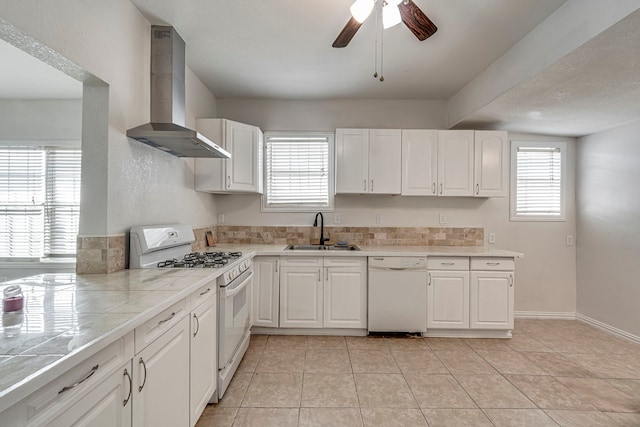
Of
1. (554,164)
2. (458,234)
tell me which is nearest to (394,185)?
(458,234)

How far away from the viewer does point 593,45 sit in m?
1.74

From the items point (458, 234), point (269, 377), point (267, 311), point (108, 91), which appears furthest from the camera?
point (458, 234)

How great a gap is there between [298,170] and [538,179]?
9.94 ft

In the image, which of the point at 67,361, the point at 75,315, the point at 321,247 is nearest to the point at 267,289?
the point at 321,247

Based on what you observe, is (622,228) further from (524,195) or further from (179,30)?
(179,30)

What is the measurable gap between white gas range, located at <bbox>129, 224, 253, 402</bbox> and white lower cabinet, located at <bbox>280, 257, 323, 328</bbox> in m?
0.60

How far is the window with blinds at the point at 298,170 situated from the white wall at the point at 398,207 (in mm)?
139

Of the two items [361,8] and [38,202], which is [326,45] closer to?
[361,8]

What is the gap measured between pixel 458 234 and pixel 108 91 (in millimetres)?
3637

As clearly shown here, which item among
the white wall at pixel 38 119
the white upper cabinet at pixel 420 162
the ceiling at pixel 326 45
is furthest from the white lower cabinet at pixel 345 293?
the white wall at pixel 38 119

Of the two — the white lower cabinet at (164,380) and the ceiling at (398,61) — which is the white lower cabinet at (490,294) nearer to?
the ceiling at (398,61)

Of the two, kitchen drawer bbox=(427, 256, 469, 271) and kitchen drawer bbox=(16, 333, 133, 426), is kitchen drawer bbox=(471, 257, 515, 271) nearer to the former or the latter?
kitchen drawer bbox=(427, 256, 469, 271)

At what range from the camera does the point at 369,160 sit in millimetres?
3270

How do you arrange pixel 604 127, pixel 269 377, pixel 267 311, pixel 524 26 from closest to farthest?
pixel 524 26 < pixel 269 377 < pixel 267 311 < pixel 604 127
